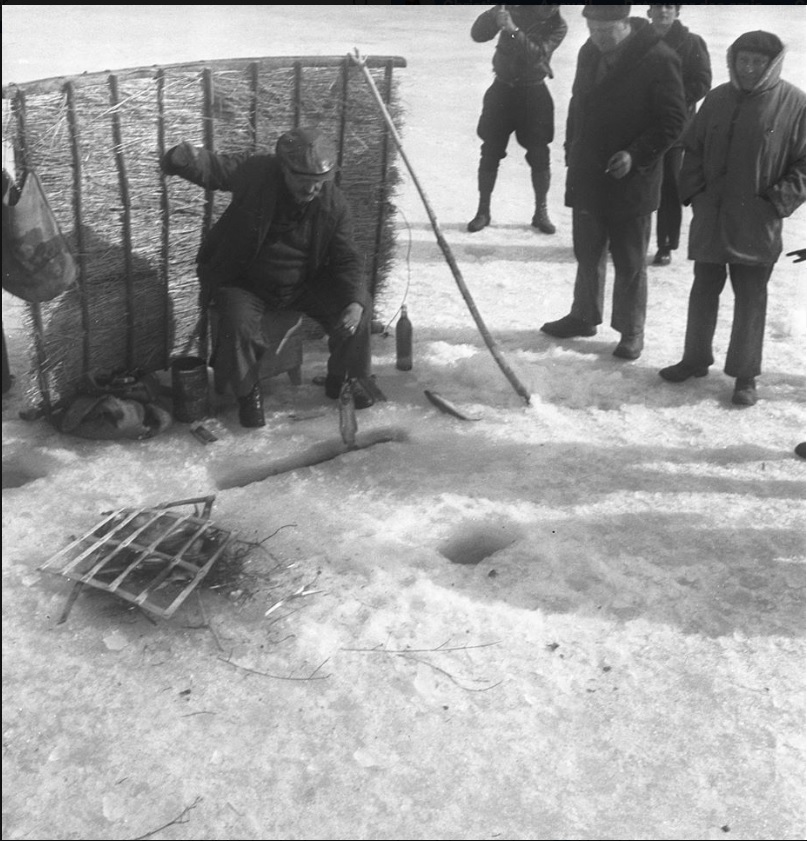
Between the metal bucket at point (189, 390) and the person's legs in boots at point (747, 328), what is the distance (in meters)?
3.05

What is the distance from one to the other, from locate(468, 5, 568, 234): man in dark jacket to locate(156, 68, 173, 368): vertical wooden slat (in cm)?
369

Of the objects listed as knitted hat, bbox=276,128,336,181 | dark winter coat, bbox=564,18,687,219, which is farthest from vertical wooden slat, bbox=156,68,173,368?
dark winter coat, bbox=564,18,687,219

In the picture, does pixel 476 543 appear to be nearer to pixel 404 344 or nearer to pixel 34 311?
pixel 404 344

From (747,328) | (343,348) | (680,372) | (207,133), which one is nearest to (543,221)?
(680,372)

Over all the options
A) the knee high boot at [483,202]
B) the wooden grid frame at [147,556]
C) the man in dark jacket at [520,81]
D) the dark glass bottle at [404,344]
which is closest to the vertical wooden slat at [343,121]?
the dark glass bottle at [404,344]

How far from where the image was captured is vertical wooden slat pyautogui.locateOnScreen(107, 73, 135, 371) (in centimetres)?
497

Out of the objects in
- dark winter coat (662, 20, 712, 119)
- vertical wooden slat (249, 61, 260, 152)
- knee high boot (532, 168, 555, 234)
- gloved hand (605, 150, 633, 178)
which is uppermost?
dark winter coat (662, 20, 712, 119)

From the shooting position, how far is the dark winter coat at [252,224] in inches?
203

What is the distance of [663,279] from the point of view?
776 cm

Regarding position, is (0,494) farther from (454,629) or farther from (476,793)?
(476,793)

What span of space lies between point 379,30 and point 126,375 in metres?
15.6

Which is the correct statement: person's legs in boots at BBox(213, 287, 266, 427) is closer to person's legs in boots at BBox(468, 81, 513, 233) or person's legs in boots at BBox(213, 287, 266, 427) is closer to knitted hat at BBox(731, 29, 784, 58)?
knitted hat at BBox(731, 29, 784, 58)

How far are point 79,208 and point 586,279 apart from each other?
3.23 metres

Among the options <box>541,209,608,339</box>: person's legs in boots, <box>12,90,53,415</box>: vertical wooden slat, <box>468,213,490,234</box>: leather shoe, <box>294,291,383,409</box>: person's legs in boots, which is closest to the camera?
<box>12,90,53,415</box>: vertical wooden slat
